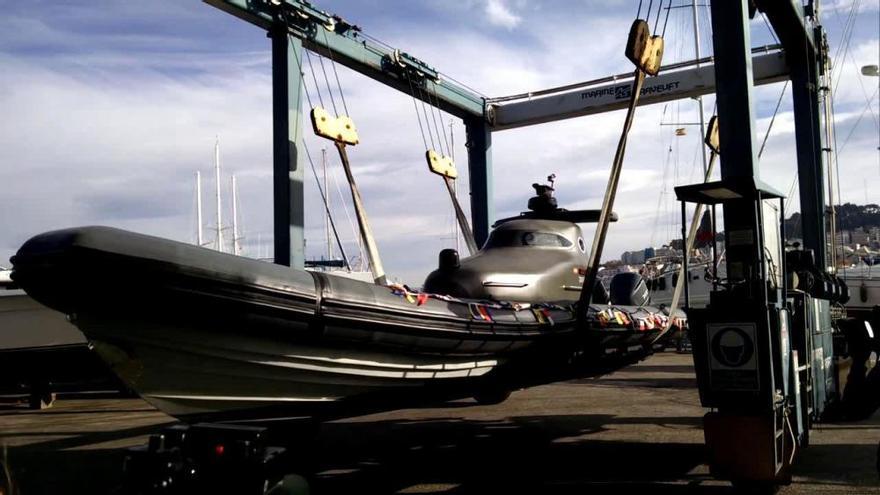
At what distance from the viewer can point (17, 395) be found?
12578 mm

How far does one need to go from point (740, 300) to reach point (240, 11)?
723 cm

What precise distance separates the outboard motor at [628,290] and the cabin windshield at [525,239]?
112cm

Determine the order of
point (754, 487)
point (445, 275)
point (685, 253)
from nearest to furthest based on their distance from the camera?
point (754, 487) < point (685, 253) < point (445, 275)

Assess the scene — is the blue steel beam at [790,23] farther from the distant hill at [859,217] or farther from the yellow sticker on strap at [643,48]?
the distant hill at [859,217]

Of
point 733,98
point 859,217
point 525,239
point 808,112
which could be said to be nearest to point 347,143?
point 525,239

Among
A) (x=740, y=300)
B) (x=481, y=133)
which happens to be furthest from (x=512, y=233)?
(x=481, y=133)

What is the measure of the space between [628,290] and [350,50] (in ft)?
18.8

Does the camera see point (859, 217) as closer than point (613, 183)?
No

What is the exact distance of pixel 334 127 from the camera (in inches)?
333

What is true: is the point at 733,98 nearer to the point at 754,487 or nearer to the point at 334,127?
the point at 754,487

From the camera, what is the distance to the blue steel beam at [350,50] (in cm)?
955

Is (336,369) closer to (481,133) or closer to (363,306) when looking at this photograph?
(363,306)

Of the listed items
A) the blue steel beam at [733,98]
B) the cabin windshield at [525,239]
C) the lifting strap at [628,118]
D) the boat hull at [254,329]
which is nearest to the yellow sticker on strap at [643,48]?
the lifting strap at [628,118]

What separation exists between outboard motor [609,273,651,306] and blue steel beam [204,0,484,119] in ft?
17.7
